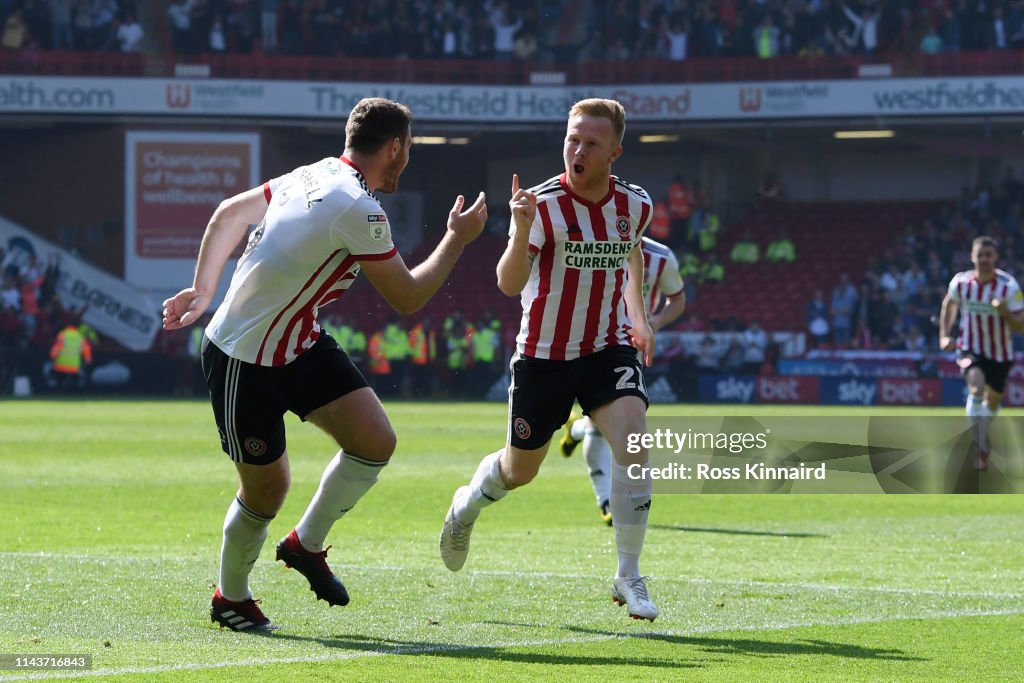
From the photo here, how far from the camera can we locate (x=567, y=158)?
6.83 metres

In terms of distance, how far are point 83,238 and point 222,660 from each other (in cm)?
3235

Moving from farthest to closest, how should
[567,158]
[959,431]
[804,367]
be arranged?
[804,367] < [959,431] < [567,158]

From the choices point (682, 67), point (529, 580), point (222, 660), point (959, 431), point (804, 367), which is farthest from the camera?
point (682, 67)

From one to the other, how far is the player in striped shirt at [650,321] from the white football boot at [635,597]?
4.08 meters

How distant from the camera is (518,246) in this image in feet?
21.1

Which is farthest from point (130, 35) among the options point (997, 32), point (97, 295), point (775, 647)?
point (775, 647)

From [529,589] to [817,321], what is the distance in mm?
26297

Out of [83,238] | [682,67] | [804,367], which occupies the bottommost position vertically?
[804,367]

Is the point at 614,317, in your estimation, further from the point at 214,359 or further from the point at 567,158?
the point at 214,359

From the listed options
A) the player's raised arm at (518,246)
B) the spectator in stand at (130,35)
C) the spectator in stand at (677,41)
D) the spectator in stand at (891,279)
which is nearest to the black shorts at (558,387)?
the player's raised arm at (518,246)

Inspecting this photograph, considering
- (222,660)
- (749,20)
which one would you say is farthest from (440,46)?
(222,660)

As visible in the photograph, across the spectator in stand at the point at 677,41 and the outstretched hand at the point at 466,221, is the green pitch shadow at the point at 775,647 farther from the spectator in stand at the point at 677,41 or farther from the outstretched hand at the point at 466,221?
the spectator in stand at the point at 677,41

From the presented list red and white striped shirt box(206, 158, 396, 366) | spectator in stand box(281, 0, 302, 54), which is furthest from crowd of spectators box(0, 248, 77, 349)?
red and white striped shirt box(206, 158, 396, 366)

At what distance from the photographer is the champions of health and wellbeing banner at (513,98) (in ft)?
111
